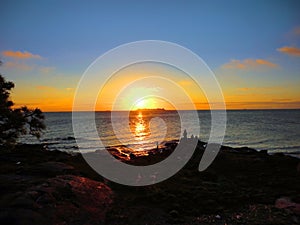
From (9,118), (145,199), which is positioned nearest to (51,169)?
(9,118)

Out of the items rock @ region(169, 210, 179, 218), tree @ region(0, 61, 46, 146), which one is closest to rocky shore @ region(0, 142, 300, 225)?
rock @ region(169, 210, 179, 218)

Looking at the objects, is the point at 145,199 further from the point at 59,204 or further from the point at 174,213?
the point at 59,204

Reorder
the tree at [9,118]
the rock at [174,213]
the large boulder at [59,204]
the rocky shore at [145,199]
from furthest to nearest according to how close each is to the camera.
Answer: the tree at [9,118]
the rock at [174,213]
the rocky shore at [145,199]
the large boulder at [59,204]

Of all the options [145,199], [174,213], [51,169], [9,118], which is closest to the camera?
[174,213]

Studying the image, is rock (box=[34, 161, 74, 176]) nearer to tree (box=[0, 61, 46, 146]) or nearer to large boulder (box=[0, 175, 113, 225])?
large boulder (box=[0, 175, 113, 225])

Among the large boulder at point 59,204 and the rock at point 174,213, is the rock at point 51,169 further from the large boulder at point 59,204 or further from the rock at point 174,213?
the rock at point 174,213

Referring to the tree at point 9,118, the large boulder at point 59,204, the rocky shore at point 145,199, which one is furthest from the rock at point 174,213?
the tree at point 9,118

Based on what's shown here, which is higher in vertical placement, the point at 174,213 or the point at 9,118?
the point at 9,118

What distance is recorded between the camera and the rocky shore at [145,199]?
1269cm

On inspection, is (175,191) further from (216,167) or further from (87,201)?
(216,167)

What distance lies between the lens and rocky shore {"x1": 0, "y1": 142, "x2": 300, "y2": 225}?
12688mm

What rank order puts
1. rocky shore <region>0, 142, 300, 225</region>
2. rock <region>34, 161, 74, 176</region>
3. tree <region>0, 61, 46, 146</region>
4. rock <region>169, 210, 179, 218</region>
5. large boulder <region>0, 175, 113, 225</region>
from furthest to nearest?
rock <region>34, 161, 74, 176</region>
tree <region>0, 61, 46, 146</region>
rock <region>169, 210, 179, 218</region>
rocky shore <region>0, 142, 300, 225</region>
large boulder <region>0, 175, 113, 225</region>

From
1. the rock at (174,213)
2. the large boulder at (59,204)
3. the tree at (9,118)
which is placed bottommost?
the rock at (174,213)

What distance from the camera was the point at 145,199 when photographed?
54.2ft
